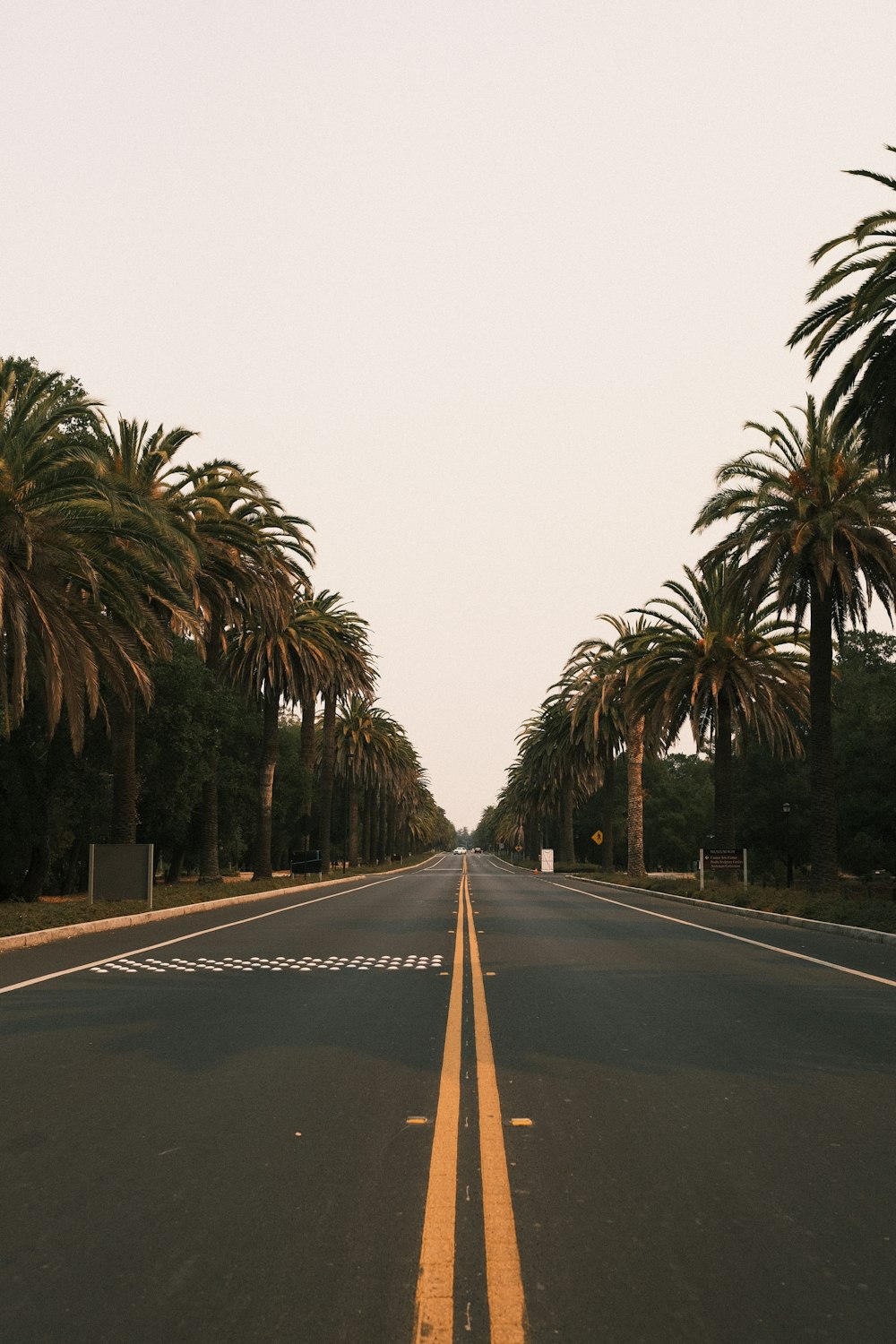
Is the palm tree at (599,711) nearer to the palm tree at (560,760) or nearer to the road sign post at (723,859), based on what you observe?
the palm tree at (560,760)

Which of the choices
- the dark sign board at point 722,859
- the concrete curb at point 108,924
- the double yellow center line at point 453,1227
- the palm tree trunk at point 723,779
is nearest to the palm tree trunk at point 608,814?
the palm tree trunk at point 723,779

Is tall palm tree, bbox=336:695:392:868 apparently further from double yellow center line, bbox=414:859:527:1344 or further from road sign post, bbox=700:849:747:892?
double yellow center line, bbox=414:859:527:1344

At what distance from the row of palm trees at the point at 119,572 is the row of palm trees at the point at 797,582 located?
42.5 feet

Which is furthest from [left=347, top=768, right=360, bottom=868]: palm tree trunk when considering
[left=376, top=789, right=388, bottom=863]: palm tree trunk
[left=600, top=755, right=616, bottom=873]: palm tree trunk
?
[left=600, top=755, right=616, bottom=873]: palm tree trunk

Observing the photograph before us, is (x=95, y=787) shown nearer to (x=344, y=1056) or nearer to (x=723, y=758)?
(x=723, y=758)

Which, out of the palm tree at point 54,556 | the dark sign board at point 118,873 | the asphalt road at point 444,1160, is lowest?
the asphalt road at point 444,1160

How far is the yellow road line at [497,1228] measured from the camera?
3873 mm

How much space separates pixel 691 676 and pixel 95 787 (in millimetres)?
20109

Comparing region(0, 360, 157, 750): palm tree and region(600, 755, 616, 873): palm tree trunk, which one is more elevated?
region(0, 360, 157, 750): palm tree

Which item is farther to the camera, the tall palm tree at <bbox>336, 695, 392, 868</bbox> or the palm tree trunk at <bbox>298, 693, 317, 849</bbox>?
the tall palm tree at <bbox>336, 695, 392, 868</bbox>

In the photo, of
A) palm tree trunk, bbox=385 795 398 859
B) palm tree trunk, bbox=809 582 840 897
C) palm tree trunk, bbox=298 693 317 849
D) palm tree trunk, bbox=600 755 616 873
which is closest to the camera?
palm tree trunk, bbox=809 582 840 897

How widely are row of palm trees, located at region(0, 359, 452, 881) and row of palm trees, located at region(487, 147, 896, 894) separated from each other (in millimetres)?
12943

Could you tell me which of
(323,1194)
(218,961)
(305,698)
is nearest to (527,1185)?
(323,1194)

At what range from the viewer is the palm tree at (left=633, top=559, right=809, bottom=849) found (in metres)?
36.8
